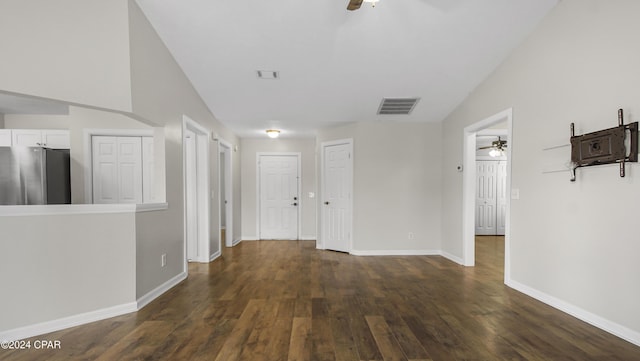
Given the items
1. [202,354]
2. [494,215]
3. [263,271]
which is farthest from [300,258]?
[494,215]

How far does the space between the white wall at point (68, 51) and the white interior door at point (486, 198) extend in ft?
26.9

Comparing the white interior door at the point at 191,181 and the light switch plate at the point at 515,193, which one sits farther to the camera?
the white interior door at the point at 191,181

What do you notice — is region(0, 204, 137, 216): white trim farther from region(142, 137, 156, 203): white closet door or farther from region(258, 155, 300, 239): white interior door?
region(258, 155, 300, 239): white interior door

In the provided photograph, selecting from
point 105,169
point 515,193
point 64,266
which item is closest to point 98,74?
point 64,266

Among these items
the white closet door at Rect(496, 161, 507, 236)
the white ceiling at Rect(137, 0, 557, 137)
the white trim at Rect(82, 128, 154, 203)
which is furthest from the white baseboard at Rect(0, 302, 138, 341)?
the white closet door at Rect(496, 161, 507, 236)

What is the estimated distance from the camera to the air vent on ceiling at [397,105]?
498 cm

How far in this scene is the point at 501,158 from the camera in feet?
27.6

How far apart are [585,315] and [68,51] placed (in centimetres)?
516

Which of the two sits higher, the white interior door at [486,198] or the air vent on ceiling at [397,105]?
the air vent on ceiling at [397,105]

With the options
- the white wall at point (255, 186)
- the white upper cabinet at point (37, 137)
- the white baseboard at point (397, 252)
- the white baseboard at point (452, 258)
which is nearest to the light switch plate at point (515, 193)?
the white baseboard at point (452, 258)

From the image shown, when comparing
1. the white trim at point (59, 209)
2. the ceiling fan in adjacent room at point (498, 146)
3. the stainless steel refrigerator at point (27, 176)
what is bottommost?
the white trim at point (59, 209)

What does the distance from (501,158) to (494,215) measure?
1.52 metres

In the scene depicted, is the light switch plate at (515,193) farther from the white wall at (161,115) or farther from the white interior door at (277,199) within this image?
the white interior door at (277,199)

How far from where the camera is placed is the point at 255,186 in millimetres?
7469
